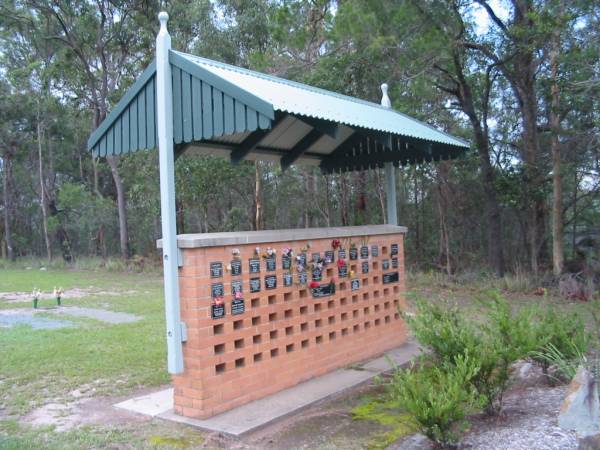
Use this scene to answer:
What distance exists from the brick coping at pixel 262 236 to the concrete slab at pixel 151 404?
1.43m

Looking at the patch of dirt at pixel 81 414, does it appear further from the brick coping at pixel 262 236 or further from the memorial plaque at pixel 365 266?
the memorial plaque at pixel 365 266

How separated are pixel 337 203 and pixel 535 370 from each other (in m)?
12.6

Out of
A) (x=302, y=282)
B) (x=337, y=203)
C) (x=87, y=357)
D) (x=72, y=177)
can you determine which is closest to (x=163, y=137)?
(x=302, y=282)

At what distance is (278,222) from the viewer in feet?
62.7

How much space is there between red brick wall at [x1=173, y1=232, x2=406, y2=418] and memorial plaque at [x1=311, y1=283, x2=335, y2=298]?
5 centimetres

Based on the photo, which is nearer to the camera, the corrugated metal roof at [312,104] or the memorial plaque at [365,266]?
the corrugated metal roof at [312,104]

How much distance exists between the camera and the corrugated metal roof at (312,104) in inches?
184

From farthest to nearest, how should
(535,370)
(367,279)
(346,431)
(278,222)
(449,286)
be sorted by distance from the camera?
(278,222), (449,286), (367,279), (535,370), (346,431)

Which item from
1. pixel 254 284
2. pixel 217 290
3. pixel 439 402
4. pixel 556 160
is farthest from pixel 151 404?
pixel 556 160

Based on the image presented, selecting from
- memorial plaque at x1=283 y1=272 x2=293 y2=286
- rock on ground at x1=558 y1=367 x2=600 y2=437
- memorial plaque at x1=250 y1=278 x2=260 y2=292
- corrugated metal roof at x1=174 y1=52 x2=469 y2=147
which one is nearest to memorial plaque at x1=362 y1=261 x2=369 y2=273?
memorial plaque at x1=283 y1=272 x2=293 y2=286

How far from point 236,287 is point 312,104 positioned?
1.79m

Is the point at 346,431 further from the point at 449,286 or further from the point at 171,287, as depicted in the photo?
the point at 449,286

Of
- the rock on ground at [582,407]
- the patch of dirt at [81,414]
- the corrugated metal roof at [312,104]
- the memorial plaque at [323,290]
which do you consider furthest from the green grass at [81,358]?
the rock on ground at [582,407]

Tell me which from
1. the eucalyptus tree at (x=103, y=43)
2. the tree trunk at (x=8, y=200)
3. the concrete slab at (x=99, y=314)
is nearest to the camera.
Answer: the concrete slab at (x=99, y=314)
